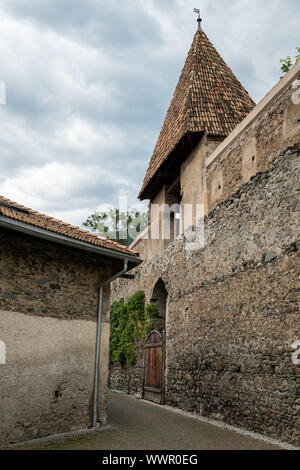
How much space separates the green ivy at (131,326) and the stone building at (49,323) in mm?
5405

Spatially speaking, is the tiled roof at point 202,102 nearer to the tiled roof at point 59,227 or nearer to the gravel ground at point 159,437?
the tiled roof at point 59,227

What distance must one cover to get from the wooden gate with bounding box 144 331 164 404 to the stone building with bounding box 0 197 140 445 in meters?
4.29

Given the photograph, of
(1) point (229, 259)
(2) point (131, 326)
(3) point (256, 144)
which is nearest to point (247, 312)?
(1) point (229, 259)

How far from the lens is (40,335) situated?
237 inches

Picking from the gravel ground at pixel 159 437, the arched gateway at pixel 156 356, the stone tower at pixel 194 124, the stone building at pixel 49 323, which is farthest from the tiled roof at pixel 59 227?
the arched gateway at pixel 156 356

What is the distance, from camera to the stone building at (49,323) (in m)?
5.57

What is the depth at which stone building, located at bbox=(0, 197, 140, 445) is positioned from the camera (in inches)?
219

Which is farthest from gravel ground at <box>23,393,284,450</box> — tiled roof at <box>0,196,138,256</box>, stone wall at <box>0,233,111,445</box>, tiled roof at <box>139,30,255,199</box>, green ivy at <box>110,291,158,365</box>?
tiled roof at <box>139,30,255,199</box>

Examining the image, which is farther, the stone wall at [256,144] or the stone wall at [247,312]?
the stone wall at [256,144]

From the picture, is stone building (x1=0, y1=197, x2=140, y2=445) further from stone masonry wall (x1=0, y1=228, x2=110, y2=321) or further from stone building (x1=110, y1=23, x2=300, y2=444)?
stone building (x1=110, y1=23, x2=300, y2=444)

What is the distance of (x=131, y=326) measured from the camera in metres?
13.7

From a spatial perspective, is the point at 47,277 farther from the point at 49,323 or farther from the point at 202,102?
the point at 202,102

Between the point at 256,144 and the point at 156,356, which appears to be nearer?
the point at 256,144

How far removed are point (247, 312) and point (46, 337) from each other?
→ 11.1 ft
